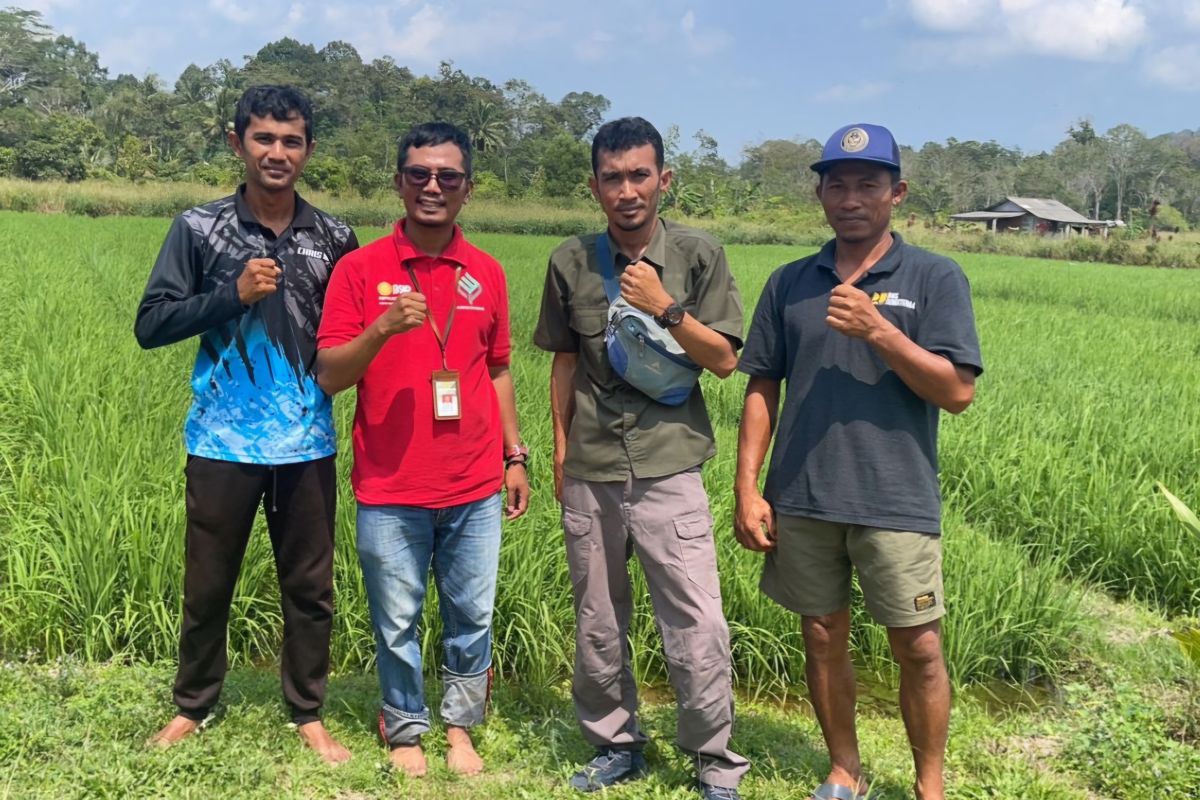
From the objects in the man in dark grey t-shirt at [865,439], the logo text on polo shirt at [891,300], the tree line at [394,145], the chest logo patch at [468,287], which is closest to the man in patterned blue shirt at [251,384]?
the chest logo patch at [468,287]

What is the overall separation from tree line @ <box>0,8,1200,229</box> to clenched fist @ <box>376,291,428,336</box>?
99.4 ft

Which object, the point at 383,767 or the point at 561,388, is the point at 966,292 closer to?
the point at 561,388

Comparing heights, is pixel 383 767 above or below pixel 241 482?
below

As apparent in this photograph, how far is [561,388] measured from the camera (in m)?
2.38

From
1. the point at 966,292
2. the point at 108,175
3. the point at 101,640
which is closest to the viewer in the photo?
the point at 966,292

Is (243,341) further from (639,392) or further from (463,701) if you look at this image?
(463,701)

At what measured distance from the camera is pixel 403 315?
76.9 inches

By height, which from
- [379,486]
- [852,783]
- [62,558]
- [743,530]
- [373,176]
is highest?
[373,176]

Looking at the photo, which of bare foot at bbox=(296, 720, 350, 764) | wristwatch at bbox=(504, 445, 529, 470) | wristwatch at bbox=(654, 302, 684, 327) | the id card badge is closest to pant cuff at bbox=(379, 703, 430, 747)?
bare foot at bbox=(296, 720, 350, 764)

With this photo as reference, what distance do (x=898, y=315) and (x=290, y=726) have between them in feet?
6.22

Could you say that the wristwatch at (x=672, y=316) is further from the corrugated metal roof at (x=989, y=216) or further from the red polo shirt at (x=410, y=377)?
the corrugated metal roof at (x=989, y=216)

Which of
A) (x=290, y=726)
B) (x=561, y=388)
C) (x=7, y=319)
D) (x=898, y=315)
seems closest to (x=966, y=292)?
(x=898, y=315)

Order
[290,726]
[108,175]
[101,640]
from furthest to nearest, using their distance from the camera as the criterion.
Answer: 1. [108,175]
2. [101,640]
3. [290,726]

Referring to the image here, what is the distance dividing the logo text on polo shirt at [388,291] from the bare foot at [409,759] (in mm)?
1176
